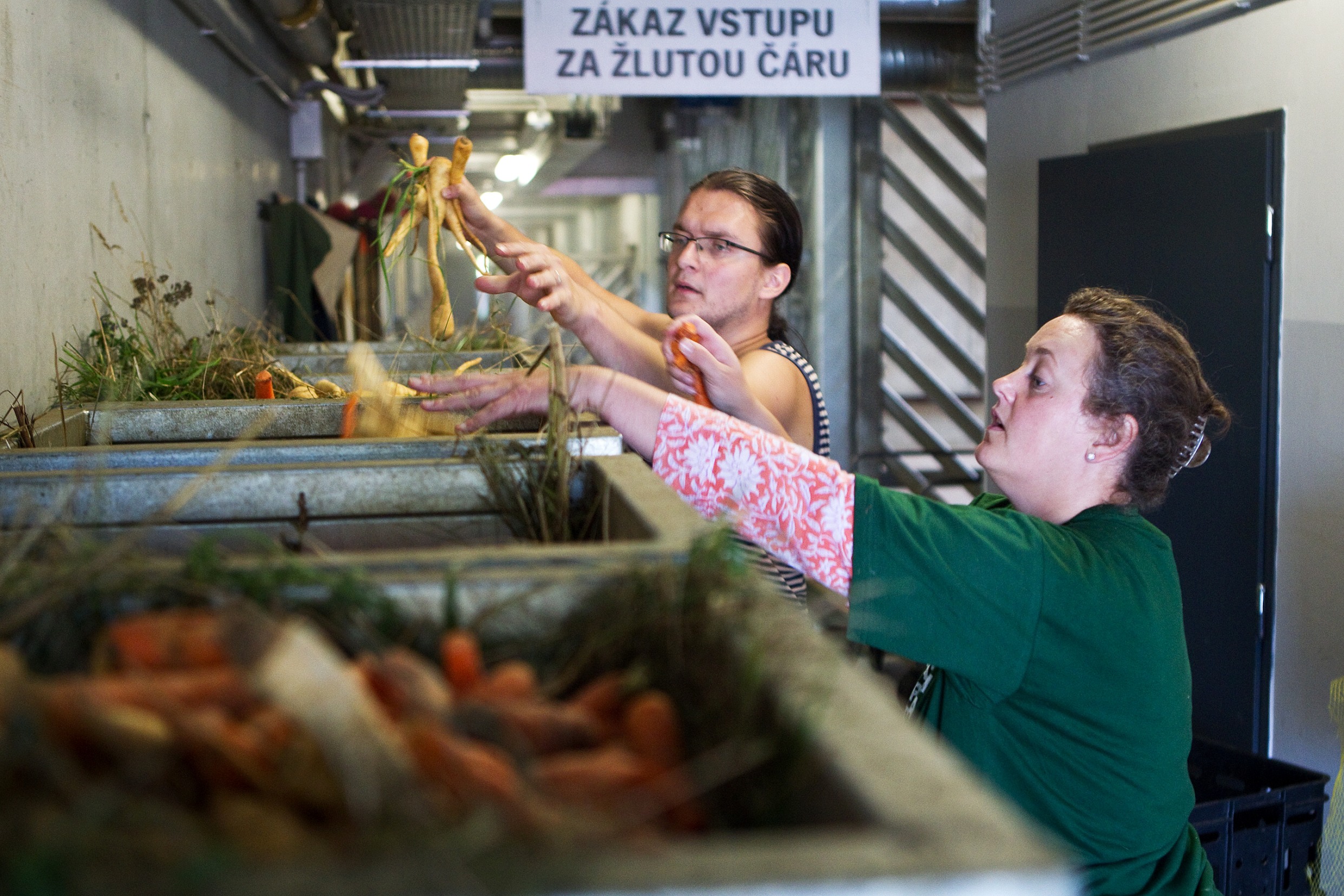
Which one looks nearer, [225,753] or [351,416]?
[225,753]

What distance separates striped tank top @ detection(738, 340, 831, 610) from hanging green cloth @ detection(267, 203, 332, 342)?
173 inches

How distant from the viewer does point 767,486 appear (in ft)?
5.59

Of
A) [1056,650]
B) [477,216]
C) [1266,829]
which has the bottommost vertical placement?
[1266,829]

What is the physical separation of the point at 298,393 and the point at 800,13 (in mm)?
2506

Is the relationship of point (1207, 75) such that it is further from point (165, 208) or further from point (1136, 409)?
point (165, 208)

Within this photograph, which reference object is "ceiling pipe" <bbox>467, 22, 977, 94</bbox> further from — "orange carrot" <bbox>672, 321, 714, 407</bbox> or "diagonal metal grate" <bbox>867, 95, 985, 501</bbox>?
"orange carrot" <bbox>672, 321, 714, 407</bbox>

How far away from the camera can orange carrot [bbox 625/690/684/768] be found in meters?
0.82

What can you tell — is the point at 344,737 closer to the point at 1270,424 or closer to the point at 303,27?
the point at 1270,424

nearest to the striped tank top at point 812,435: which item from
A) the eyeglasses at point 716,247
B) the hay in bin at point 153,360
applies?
the eyeglasses at point 716,247

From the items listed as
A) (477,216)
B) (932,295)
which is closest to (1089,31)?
(477,216)

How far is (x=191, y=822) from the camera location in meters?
0.62

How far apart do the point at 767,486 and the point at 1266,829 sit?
1641 mm

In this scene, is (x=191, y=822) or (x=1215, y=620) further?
(x=1215, y=620)

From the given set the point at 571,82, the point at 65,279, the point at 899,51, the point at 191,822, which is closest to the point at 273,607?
the point at 191,822
